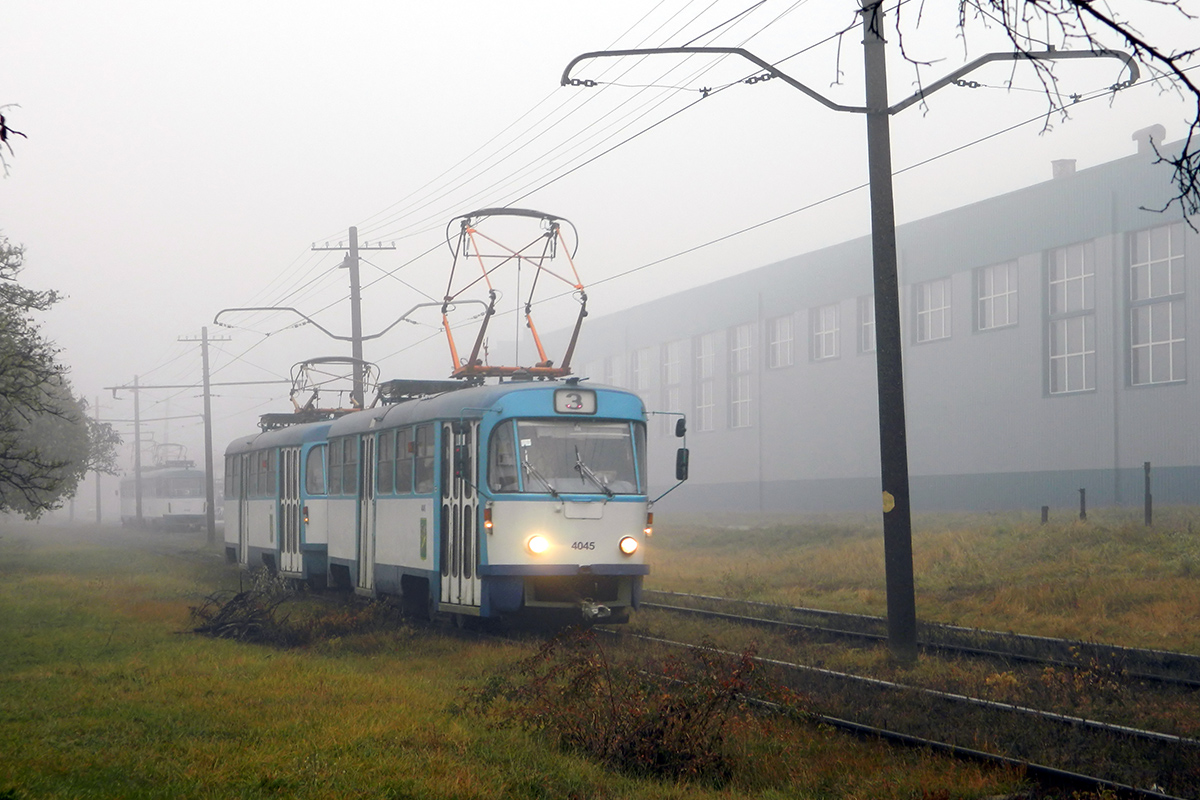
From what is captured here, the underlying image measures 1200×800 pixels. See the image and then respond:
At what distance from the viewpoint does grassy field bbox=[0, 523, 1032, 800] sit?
728cm

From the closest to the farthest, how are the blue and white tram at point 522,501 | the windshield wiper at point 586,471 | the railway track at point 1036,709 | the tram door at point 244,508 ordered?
1. the railway track at point 1036,709
2. the blue and white tram at point 522,501
3. the windshield wiper at point 586,471
4. the tram door at point 244,508

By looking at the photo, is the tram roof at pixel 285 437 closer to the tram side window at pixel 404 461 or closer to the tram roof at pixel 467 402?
the tram roof at pixel 467 402

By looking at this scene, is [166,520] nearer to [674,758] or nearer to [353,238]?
[353,238]

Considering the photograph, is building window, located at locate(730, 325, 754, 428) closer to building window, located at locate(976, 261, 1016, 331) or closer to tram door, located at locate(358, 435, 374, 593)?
building window, located at locate(976, 261, 1016, 331)

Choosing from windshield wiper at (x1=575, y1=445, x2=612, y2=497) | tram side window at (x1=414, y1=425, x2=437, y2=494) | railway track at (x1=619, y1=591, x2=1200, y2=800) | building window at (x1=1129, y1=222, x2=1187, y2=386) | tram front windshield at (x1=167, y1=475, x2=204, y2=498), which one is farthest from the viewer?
tram front windshield at (x1=167, y1=475, x2=204, y2=498)

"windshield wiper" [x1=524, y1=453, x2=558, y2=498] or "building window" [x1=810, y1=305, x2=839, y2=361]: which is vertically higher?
"building window" [x1=810, y1=305, x2=839, y2=361]

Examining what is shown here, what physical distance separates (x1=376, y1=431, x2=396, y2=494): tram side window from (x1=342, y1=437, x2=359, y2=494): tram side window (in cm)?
120

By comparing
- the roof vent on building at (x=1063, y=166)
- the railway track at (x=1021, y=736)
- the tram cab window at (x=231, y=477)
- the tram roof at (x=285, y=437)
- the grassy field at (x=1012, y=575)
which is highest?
the roof vent on building at (x=1063, y=166)

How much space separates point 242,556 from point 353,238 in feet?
31.6

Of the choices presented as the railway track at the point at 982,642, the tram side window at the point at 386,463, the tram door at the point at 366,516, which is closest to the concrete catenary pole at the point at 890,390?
the railway track at the point at 982,642

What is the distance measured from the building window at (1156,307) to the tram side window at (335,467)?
2762cm

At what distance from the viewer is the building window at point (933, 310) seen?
154 ft

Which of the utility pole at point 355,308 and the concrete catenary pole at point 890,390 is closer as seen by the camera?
Result: the concrete catenary pole at point 890,390

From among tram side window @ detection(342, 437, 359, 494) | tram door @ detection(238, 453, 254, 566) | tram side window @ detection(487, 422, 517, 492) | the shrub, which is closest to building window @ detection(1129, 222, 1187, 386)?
tram door @ detection(238, 453, 254, 566)
